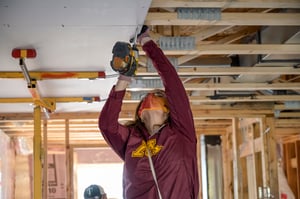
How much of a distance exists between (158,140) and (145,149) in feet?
Answer: 0.21

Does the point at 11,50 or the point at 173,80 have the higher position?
the point at 11,50

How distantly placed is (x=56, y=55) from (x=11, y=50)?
30 centimetres

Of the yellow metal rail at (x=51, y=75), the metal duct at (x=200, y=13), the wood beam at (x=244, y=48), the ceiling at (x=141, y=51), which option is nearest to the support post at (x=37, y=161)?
the ceiling at (x=141, y=51)

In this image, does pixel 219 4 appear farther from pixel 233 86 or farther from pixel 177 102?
pixel 233 86

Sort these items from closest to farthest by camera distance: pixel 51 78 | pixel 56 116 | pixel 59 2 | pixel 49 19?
pixel 59 2 → pixel 49 19 → pixel 51 78 → pixel 56 116

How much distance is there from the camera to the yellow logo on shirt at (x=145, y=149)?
6.70ft

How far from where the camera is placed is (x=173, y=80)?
207 centimetres

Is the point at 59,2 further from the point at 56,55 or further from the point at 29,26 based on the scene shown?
the point at 56,55

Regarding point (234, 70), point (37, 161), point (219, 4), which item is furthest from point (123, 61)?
point (234, 70)

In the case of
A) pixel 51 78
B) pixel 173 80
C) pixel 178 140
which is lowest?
pixel 178 140

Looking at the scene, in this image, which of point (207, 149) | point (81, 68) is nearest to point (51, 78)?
point (81, 68)

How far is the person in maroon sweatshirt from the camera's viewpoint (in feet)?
6.56

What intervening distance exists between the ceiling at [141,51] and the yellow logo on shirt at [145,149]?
0.78 meters

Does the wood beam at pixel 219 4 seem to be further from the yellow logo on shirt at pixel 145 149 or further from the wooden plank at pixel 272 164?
the wooden plank at pixel 272 164
